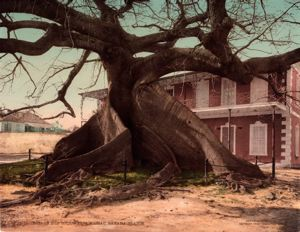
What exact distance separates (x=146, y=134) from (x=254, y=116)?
1418cm

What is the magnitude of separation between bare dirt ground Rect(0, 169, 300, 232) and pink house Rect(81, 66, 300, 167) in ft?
44.0

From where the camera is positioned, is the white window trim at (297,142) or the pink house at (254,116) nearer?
the pink house at (254,116)

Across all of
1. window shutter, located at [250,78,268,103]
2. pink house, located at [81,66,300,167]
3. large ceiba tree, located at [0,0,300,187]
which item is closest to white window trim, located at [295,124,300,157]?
pink house, located at [81,66,300,167]

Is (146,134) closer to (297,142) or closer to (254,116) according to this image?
(254,116)

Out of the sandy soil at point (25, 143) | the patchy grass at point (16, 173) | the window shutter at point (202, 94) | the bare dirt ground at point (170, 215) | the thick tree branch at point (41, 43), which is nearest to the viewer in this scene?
the bare dirt ground at point (170, 215)

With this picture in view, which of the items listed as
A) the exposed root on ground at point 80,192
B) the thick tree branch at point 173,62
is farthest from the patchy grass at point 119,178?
the thick tree branch at point 173,62

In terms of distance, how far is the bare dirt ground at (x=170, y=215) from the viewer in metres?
6.14

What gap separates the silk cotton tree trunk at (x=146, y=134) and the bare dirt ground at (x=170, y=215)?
265cm

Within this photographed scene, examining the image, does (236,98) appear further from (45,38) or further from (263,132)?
(45,38)

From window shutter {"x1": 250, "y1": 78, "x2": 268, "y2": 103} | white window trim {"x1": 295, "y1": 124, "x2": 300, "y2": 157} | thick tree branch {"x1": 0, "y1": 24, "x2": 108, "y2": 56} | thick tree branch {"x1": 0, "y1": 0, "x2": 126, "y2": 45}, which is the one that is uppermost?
window shutter {"x1": 250, "y1": 78, "x2": 268, "y2": 103}

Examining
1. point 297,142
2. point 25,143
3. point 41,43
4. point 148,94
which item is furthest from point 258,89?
point 25,143

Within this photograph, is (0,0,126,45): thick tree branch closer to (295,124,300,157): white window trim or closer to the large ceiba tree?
the large ceiba tree

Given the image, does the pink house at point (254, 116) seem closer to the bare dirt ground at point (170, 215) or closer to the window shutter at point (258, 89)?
the window shutter at point (258, 89)

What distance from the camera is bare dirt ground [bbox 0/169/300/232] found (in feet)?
20.1
